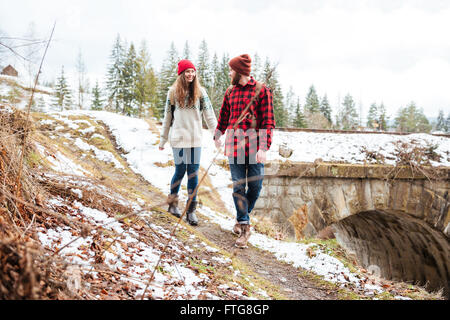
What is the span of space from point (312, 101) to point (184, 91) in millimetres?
40797

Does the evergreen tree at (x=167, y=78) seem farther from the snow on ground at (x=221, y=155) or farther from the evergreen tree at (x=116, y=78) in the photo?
the snow on ground at (x=221, y=155)

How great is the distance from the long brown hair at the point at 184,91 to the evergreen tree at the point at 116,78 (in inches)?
1028

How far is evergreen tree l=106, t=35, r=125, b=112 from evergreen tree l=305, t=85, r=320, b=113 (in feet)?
83.2

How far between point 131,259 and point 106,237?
0.30 m

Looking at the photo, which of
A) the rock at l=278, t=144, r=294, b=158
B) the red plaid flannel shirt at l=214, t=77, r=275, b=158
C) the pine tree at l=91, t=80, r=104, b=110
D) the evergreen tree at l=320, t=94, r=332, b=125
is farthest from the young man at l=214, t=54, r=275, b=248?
the evergreen tree at l=320, t=94, r=332, b=125

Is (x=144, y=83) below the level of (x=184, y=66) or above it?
above

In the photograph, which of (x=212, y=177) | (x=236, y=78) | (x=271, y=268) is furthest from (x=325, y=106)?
(x=271, y=268)

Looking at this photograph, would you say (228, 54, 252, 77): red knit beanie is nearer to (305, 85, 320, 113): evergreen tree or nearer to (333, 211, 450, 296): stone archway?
(333, 211, 450, 296): stone archway

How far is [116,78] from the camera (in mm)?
28625

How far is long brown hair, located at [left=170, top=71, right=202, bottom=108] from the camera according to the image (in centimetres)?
351

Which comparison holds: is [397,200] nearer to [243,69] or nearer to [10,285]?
[243,69]

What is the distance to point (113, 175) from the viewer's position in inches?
222

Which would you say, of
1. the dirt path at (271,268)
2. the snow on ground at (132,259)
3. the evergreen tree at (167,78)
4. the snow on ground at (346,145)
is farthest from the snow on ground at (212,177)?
the evergreen tree at (167,78)

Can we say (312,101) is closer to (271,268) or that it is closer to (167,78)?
(167,78)
